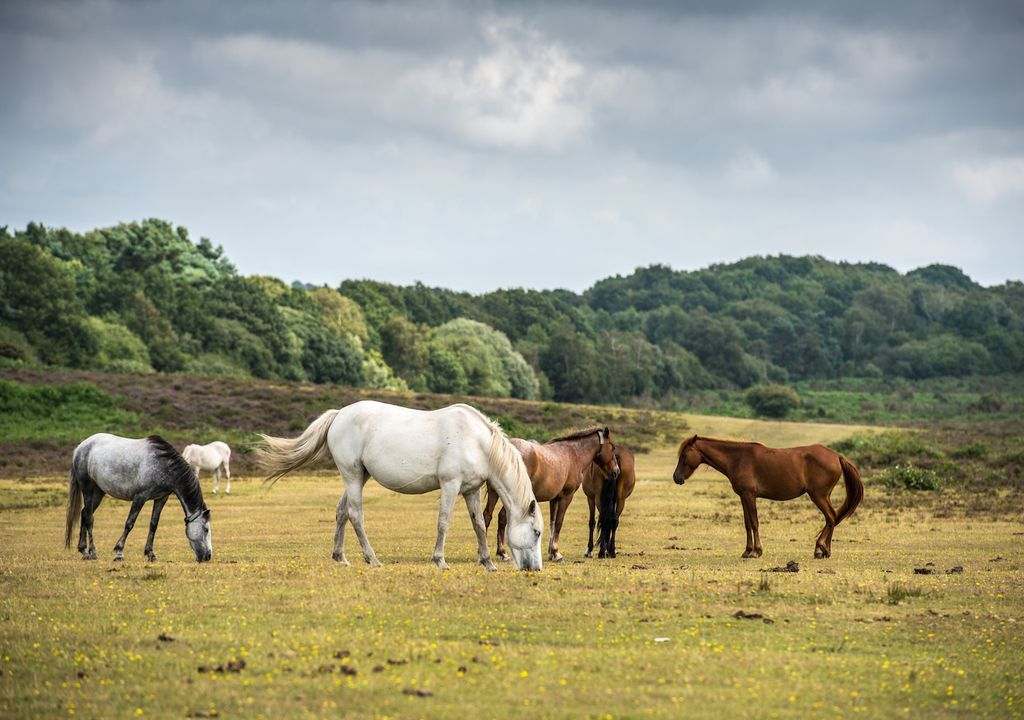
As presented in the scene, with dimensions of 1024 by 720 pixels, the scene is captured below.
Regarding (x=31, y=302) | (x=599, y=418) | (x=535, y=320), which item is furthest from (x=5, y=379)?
(x=535, y=320)

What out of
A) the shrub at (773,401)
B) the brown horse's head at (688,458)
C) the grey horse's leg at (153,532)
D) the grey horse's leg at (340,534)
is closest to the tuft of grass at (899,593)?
the brown horse's head at (688,458)

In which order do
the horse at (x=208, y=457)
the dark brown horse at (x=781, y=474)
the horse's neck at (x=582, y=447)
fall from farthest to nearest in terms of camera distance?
the horse at (x=208, y=457)
the dark brown horse at (x=781, y=474)
the horse's neck at (x=582, y=447)

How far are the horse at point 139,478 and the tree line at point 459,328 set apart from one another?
172 feet

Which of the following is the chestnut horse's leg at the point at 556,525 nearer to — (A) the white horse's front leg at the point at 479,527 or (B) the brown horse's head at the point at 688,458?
(A) the white horse's front leg at the point at 479,527

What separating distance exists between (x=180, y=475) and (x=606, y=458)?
7.25 meters

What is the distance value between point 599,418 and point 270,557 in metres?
44.7

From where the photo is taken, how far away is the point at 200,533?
672 inches

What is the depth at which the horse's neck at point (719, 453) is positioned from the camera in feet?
62.5

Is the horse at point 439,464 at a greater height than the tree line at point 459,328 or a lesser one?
lesser

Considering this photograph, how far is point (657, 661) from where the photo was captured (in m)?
9.90

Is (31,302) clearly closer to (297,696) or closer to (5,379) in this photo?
(5,379)

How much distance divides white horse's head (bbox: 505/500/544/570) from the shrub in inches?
2683

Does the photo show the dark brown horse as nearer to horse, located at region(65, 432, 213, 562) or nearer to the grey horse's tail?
horse, located at region(65, 432, 213, 562)

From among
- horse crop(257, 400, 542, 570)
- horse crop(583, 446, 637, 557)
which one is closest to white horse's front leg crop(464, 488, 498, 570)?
horse crop(257, 400, 542, 570)
